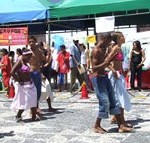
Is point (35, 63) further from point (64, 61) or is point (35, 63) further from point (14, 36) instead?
point (64, 61)

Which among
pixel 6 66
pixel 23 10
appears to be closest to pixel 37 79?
pixel 23 10

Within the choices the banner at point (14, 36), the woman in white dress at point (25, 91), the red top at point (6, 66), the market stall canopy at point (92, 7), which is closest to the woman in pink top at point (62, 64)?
the banner at point (14, 36)

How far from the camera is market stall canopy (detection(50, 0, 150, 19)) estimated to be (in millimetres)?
13711

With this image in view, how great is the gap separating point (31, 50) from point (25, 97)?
998 mm

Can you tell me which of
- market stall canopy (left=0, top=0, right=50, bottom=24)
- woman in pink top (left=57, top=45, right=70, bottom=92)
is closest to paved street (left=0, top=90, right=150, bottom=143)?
market stall canopy (left=0, top=0, right=50, bottom=24)

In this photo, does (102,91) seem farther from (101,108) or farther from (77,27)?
(77,27)

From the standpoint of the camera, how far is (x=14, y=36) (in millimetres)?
16422

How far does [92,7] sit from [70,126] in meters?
6.15

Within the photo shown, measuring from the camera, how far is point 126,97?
28.9ft

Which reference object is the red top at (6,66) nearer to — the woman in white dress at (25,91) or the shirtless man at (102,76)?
the woman in white dress at (25,91)

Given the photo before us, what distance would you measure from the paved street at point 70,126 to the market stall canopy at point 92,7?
9.66 feet

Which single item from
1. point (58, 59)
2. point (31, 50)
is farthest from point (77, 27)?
point (31, 50)

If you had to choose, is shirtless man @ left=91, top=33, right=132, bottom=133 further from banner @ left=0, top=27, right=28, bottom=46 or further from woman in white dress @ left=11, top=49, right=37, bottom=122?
banner @ left=0, top=27, right=28, bottom=46

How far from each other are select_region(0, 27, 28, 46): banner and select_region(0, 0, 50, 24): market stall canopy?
2.05ft
